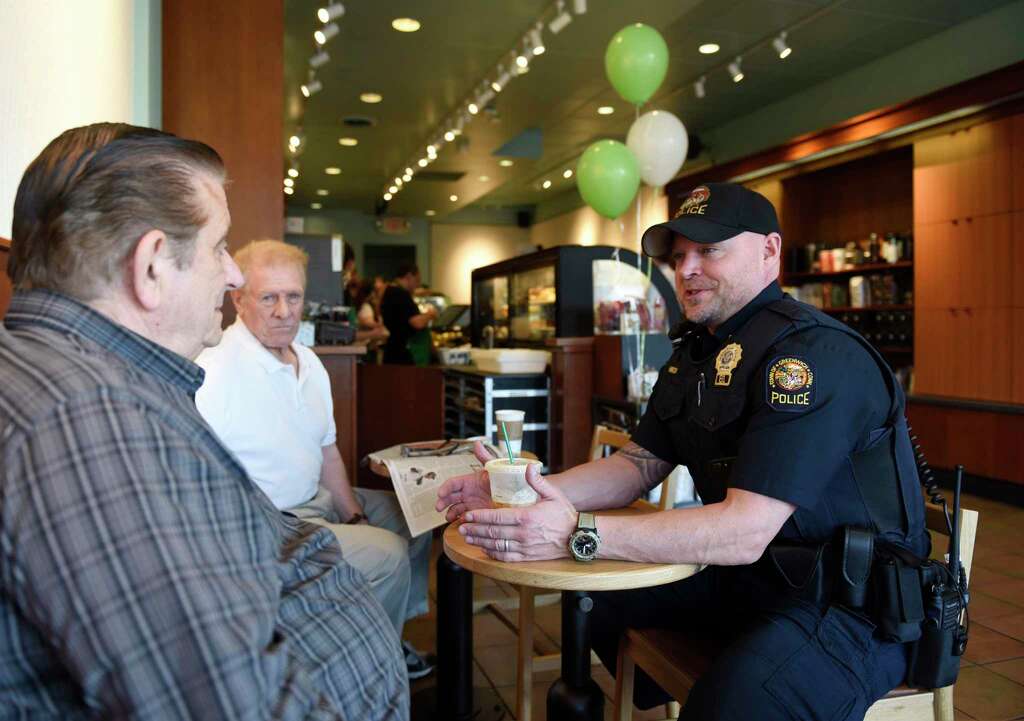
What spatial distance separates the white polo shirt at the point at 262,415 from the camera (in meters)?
2.30

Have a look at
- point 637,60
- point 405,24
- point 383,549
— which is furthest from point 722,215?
point 405,24

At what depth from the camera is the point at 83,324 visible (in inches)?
38.5

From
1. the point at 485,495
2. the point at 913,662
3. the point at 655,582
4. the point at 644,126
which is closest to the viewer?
the point at 655,582

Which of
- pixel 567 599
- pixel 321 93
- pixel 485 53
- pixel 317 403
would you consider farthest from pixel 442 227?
pixel 567 599

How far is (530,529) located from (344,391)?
283cm

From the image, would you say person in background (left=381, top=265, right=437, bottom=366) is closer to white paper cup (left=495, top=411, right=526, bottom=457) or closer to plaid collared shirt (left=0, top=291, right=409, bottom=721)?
white paper cup (left=495, top=411, right=526, bottom=457)

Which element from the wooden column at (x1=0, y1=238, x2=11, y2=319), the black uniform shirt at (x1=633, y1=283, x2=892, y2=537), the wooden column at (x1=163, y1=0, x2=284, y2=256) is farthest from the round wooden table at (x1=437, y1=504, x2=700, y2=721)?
the wooden column at (x1=163, y1=0, x2=284, y2=256)

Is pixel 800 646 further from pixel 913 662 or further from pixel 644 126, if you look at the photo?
pixel 644 126

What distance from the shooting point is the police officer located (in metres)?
1.45

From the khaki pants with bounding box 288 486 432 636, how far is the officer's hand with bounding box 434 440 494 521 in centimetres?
28

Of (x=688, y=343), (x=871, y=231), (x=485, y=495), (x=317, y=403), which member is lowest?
(x=485, y=495)

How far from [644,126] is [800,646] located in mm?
4283

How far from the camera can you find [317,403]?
105 inches

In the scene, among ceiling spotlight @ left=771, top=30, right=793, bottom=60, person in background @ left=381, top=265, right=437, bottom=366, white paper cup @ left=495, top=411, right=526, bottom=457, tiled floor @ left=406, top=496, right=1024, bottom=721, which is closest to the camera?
white paper cup @ left=495, top=411, right=526, bottom=457
